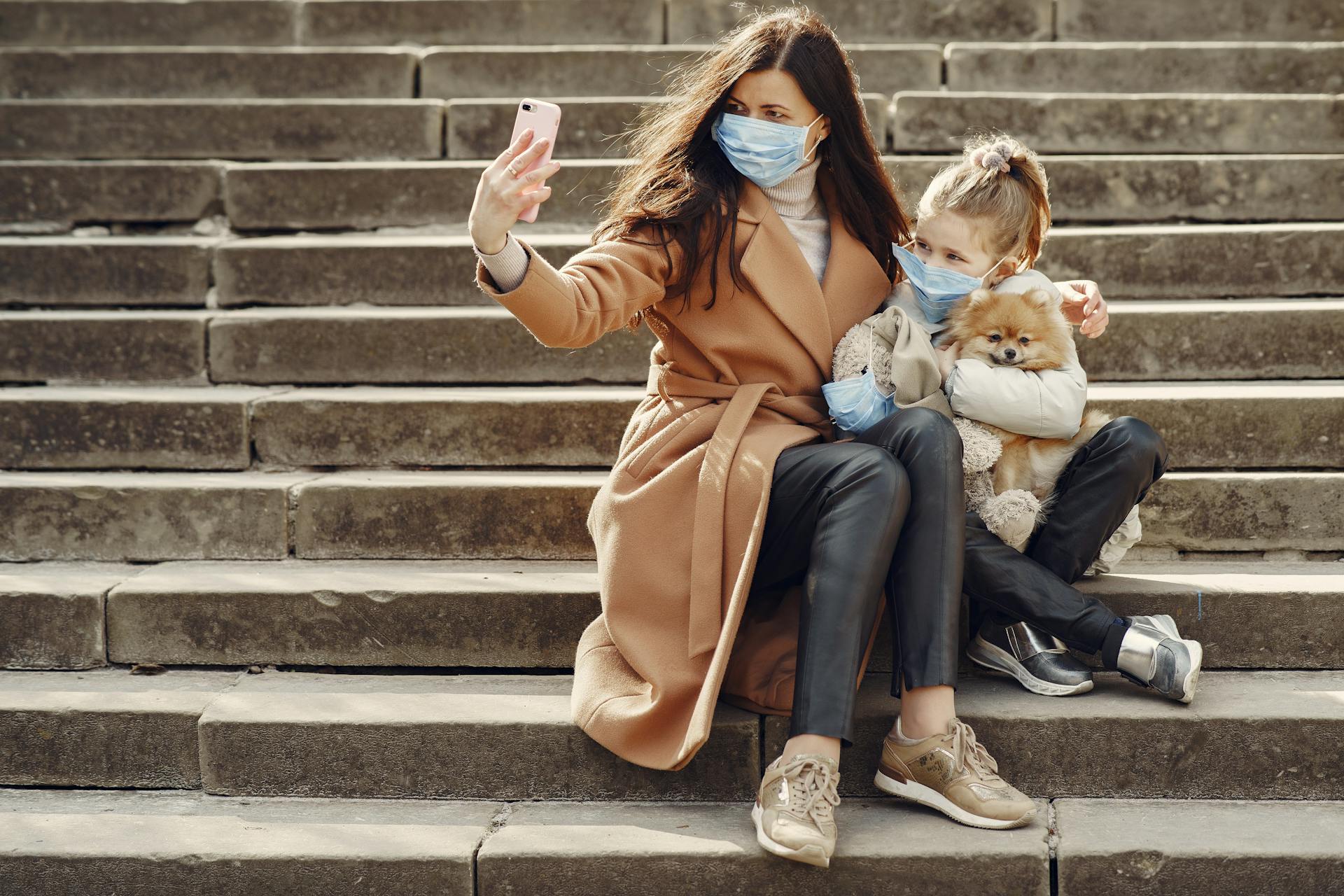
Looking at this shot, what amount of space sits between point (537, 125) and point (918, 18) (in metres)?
3.38

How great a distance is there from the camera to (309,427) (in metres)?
3.42

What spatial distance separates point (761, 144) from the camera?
8.49 ft

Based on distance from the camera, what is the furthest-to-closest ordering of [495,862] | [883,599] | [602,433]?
[602,433] → [883,599] → [495,862]

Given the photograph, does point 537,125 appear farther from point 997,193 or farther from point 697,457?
point 997,193

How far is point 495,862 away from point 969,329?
4.96ft

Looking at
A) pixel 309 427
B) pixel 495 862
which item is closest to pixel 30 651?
pixel 309 427

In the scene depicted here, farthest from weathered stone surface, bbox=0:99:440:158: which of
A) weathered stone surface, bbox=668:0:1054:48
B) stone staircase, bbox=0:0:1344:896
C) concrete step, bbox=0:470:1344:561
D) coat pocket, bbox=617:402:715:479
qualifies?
coat pocket, bbox=617:402:715:479

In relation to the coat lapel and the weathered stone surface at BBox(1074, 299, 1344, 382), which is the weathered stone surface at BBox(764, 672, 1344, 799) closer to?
the coat lapel

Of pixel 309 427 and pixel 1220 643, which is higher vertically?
pixel 309 427

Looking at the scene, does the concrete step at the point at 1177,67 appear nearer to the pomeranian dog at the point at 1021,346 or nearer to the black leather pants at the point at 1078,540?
the pomeranian dog at the point at 1021,346

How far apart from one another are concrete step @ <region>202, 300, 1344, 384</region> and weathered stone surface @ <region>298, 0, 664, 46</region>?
6.31ft

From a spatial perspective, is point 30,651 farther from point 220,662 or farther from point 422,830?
point 422,830

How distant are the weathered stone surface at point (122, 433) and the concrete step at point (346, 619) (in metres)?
0.53

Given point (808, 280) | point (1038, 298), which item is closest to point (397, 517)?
point (808, 280)
